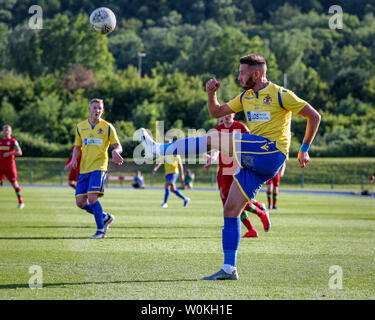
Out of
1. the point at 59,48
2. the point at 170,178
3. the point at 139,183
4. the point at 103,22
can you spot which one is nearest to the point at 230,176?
the point at 103,22

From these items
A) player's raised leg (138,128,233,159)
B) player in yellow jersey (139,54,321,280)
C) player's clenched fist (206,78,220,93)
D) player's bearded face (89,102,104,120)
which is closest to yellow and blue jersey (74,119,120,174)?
player's bearded face (89,102,104,120)

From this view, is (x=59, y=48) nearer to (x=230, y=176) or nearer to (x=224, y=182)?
(x=224, y=182)

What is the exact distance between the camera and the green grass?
5.96 meters

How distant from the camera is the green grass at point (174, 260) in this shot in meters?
5.96

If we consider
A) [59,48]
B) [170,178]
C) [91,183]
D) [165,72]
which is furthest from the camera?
[165,72]

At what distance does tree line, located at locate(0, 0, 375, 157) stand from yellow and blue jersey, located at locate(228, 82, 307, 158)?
51174 millimetres

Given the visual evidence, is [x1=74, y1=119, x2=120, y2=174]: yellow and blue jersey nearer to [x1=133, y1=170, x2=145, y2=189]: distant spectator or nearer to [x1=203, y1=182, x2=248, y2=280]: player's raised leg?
[x1=203, y1=182, x2=248, y2=280]: player's raised leg

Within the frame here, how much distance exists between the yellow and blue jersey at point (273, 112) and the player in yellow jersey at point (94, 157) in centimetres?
446

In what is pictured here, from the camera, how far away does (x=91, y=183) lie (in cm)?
1085

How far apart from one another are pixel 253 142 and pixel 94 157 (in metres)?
4.89

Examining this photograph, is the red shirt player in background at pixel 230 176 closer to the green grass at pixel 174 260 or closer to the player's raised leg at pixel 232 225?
the green grass at pixel 174 260

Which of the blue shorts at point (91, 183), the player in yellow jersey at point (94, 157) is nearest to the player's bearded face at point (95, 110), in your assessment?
the player in yellow jersey at point (94, 157)
